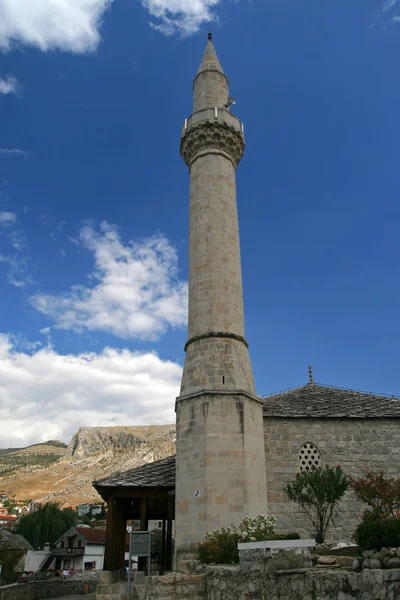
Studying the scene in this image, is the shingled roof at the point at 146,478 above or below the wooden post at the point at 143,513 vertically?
above

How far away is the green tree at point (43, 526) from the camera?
181ft

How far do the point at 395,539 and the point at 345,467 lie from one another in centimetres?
986

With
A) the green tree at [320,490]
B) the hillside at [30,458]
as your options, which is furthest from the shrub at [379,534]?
the hillside at [30,458]

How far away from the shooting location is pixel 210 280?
1738 cm

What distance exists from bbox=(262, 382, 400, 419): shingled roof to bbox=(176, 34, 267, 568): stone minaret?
6.40 feet

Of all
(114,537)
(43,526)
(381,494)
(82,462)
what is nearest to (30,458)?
(82,462)

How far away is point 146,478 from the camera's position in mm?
17078

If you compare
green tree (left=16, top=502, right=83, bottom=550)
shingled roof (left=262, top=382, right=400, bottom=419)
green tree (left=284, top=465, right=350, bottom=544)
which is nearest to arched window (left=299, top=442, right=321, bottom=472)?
shingled roof (left=262, top=382, right=400, bottom=419)

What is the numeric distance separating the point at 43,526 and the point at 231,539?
52.7 m

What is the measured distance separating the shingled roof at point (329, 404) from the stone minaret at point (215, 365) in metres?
1.95

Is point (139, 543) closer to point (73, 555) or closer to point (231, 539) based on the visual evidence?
point (231, 539)

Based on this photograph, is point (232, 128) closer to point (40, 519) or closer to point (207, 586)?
point (207, 586)

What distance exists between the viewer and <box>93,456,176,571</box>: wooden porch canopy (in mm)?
16328

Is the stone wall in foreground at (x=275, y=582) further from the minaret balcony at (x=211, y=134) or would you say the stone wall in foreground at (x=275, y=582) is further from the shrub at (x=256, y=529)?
the minaret balcony at (x=211, y=134)
